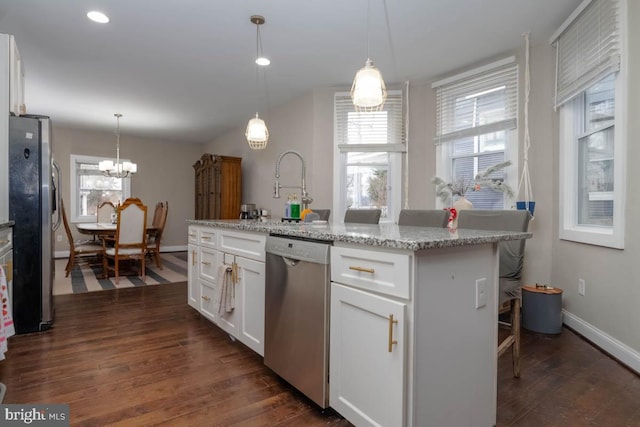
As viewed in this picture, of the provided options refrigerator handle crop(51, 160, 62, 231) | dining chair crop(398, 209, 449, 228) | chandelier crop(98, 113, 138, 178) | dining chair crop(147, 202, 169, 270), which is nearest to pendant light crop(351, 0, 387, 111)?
dining chair crop(398, 209, 449, 228)

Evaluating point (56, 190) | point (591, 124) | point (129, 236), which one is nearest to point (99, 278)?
point (129, 236)

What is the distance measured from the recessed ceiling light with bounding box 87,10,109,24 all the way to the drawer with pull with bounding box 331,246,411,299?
2.79 metres

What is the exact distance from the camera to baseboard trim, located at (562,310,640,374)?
210 cm

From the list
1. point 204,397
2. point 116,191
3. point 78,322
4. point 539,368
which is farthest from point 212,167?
point 539,368

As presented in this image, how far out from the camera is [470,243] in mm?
1315

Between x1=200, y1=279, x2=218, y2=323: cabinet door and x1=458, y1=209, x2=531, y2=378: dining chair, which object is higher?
x1=458, y1=209, x2=531, y2=378: dining chair

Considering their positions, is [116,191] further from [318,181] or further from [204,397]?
[204,397]

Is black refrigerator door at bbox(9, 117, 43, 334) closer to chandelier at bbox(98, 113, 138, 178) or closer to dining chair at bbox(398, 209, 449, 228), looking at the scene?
dining chair at bbox(398, 209, 449, 228)

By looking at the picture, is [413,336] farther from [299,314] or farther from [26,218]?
[26,218]

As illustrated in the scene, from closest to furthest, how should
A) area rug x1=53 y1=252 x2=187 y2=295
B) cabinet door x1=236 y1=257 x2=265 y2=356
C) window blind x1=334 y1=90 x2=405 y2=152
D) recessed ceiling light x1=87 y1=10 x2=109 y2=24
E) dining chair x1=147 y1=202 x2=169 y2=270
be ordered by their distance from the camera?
cabinet door x1=236 y1=257 x2=265 y2=356 → recessed ceiling light x1=87 y1=10 x2=109 y2=24 → area rug x1=53 y1=252 x2=187 y2=295 → window blind x1=334 y1=90 x2=405 y2=152 → dining chair x1=147 y1=202 x2=169 y2=270

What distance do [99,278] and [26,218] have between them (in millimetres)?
2223

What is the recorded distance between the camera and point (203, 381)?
1923 mm

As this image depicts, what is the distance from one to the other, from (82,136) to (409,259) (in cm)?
764

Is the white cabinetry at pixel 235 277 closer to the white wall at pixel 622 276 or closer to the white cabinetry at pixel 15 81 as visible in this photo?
the white cabinetry at pixel 15 81
